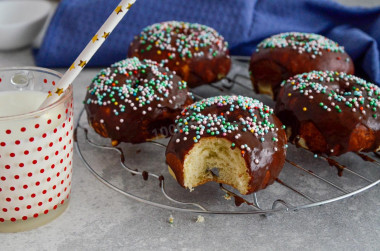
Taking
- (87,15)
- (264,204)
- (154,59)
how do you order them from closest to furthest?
(264,204), (154,59), (87,15)

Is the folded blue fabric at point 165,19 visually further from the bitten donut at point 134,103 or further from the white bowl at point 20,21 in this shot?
the bitten donut at point 134,103

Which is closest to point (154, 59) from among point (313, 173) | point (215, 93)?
point (215, 93)

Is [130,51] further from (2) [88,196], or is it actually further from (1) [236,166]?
(1) [236,166]

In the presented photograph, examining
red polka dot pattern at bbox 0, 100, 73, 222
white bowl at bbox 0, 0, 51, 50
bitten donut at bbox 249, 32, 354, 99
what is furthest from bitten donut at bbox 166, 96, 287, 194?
white bowl at bbox 0, 0, 51, 50

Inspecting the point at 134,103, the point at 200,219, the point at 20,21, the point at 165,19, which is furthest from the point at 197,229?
the point at 20,21

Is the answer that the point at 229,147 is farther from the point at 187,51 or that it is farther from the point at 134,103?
the point at 187,51

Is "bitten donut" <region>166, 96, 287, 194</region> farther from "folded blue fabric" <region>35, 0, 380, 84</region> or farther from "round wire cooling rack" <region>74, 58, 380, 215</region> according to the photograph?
"folded blue fabric" <region>35, 0, 380, 84</region>

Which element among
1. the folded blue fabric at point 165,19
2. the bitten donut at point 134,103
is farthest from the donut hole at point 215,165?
the folded blue fabric at point 165,19
